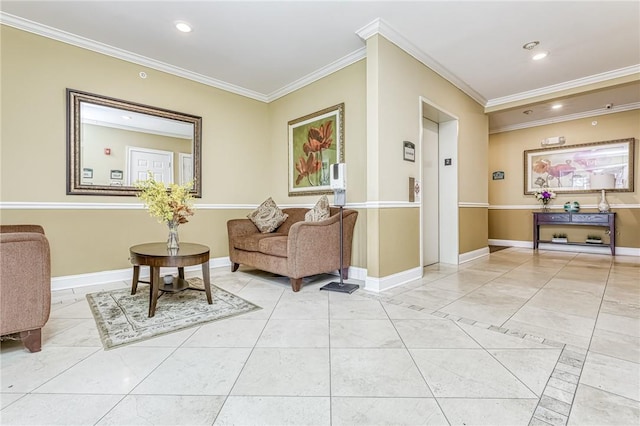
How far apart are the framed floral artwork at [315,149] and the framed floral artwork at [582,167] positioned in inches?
189

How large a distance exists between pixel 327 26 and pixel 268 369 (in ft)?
10.0

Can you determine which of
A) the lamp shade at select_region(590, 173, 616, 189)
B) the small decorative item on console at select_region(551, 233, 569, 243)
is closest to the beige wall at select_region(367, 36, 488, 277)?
the lamp shade at select_region(590, 173, 616, 189)

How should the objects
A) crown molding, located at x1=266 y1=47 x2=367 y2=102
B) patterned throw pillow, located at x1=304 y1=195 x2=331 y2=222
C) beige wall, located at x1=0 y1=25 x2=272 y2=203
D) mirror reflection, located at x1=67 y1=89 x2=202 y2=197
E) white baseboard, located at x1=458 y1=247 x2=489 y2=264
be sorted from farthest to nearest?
white baseboard, located at x1=458 y1=247 x2=489 y2=264 → crown molding, located at x1=266 y1=47 x2=367 y2=102 → patterned throw pillow, located at x1=304 y1=195 x2=331 y2=222 → mirror reflection, located at x1=67 y1=89 x2=202 y2=197 → beige wall, located at x1=0 y1=25 x2=272 y2=203

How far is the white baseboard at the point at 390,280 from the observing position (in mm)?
3029

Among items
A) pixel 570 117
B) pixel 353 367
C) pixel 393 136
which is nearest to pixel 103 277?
pixel 353 367

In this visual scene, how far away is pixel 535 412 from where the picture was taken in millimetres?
1225

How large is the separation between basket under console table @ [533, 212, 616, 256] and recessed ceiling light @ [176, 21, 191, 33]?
6.56 metres

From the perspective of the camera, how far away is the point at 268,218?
157 inches

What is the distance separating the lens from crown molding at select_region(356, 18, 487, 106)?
9.64ft

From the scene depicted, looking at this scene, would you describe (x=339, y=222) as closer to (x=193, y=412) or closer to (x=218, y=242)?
(x=218, y=242)

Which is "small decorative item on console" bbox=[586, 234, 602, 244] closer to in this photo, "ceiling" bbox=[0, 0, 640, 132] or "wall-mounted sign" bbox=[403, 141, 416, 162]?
"ceiling" bbox=[0, 0, 640, 132]

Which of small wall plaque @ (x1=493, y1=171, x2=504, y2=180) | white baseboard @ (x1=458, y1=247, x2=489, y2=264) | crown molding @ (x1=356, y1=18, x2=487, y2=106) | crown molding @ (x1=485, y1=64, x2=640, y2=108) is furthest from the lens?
small wall plaque @ (x1=493, y1=171, x2=504, y2=180)

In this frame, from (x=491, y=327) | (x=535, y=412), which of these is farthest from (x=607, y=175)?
(x=535, y=412)

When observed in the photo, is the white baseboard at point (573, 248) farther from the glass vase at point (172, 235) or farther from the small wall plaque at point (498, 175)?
the glass vase at point (172, 235)
